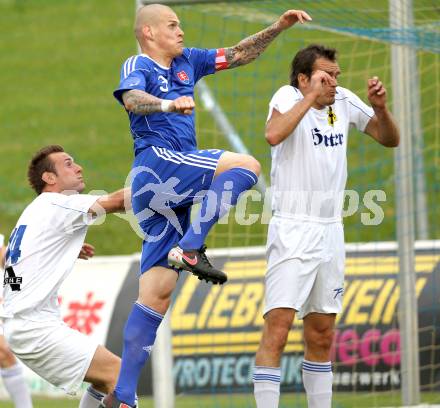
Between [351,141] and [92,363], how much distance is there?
1137 centimetres

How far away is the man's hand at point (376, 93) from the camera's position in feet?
27.0

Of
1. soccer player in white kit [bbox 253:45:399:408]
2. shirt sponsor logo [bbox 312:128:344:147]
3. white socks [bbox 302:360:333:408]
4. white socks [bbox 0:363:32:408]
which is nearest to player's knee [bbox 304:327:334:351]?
soccer player in white kit [bbox 253:45:399:408]

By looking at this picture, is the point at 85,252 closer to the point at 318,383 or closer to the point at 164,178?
the point at 164,178

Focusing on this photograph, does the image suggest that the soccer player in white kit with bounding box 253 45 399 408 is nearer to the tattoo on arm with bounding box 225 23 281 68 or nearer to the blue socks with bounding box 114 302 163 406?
the tattoo on arm with bounding box 225 23 281 68

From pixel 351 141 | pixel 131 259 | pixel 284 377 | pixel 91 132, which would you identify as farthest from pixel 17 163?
pixel 284 377

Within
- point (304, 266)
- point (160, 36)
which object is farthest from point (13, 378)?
point (160, 36)

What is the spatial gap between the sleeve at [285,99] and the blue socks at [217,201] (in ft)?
2.24

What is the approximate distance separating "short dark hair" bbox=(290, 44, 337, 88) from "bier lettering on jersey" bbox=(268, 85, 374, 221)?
12 centimetres

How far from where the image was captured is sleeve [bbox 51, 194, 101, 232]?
8.15 meters

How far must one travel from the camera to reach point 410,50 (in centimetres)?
1049

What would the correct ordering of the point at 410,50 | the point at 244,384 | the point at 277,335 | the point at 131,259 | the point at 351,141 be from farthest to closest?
the point at 351,141, the point at 131,259, the point at 244,384, the point at 410,50, the point at 277,335

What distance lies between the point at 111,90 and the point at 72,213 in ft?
56.8

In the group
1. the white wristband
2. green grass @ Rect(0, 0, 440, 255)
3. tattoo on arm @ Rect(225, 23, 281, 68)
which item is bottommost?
the white wristband

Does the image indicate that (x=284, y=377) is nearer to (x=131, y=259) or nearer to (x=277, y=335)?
(x=131, y=259)
